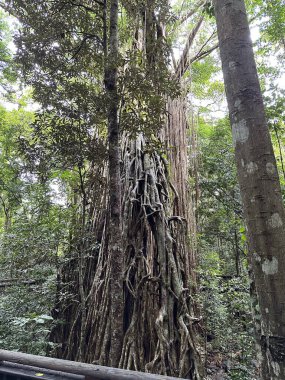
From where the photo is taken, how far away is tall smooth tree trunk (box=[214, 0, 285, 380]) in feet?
3.63

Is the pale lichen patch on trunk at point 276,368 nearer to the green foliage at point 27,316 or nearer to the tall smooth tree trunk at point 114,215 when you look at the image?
the tall smooth tree trunk at point 114,215

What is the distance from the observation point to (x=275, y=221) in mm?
1166

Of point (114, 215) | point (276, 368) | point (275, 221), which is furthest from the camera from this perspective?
point (114, 215)

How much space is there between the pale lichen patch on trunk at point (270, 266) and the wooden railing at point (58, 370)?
72 centimetres

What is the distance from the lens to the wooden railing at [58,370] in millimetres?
1496

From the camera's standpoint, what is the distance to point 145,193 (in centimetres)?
405

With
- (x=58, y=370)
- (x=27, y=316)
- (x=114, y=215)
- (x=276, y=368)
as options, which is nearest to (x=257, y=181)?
(x=276, y=368)

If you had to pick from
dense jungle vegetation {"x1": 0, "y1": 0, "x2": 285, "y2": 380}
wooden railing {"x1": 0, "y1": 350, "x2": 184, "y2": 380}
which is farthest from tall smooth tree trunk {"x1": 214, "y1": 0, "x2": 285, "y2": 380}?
wooden railing {"x1": 0, "y1": 350, "x2": 184, "y2": 380}

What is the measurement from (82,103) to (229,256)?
240 inches

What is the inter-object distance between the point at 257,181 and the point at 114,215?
5.61 ft

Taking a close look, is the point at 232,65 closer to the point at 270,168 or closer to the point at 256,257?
the point at 270,168

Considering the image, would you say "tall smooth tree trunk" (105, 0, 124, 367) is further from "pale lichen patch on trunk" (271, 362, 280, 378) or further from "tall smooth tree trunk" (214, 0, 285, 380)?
"pale lichen patch on trunk" (271, 362, 280, 378)

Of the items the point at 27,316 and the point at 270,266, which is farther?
the point at 27,316

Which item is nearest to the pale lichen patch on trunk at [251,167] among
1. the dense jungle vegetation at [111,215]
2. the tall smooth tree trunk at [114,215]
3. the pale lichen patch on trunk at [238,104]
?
the pale lichen patch on trunk at [238,104]
